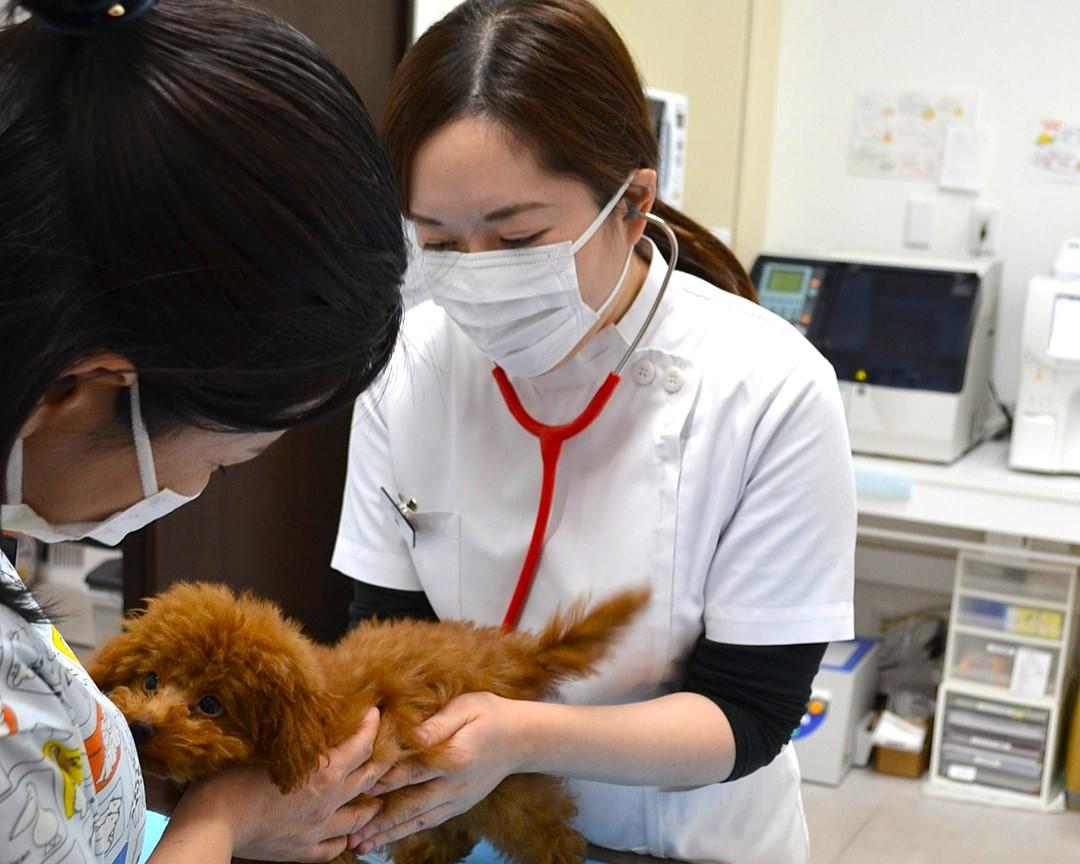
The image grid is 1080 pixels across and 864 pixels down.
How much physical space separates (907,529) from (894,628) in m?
0.33

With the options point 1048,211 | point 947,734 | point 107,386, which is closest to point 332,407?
point 107,386

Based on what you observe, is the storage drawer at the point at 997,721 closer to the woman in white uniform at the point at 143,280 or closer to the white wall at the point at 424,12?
the white wall at the point at 424,12

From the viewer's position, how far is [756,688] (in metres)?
1.22

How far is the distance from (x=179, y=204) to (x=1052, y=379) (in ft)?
9.18

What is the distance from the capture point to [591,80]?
1.19 metres

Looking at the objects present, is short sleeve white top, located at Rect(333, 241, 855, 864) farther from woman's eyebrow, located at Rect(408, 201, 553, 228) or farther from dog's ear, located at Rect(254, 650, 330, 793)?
dog's ear, located at Rect(254, 650, 330, 793)

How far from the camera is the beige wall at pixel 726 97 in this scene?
350cm

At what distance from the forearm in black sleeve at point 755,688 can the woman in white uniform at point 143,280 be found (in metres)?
0.61

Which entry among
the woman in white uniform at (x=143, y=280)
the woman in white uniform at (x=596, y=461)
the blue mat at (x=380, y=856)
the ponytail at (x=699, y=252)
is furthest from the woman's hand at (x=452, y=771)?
the ponytail at (x=699, y=252)

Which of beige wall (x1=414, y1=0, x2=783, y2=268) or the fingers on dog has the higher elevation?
beige wall (x1=414, y1=0, x2=783, y2=268)

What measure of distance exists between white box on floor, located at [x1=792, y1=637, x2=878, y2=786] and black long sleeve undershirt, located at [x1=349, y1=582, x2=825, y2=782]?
2.07 m

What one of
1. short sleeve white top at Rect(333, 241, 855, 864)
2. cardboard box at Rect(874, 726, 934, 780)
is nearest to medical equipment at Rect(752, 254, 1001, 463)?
cardboard box at Rect(874, 726, 934, 780)

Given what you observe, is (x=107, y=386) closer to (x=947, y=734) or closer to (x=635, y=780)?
(x=635, y=780)

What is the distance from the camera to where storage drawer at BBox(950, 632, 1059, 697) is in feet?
10.4
